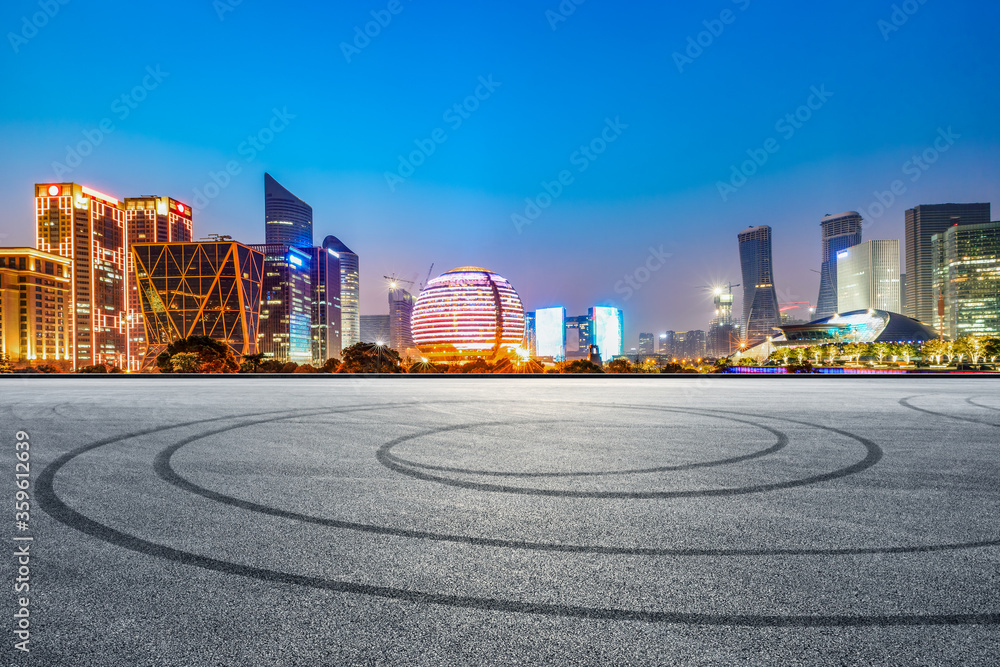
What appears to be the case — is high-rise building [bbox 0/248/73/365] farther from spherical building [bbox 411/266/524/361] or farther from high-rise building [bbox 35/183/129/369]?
spherical building [bbox 411/266/524/361]

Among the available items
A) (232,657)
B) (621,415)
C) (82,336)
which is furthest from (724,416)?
(82,336)

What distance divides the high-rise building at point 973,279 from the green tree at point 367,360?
19249 cm

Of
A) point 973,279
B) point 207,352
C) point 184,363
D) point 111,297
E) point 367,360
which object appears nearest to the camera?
point 184,363

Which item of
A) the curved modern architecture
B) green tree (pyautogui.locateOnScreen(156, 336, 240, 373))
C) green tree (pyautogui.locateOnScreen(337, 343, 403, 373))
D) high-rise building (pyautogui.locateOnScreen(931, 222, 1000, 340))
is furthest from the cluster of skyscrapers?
high-rise building (pyautogui.locateOnScreen(931, 222, 1000, 340))

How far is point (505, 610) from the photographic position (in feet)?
11.8

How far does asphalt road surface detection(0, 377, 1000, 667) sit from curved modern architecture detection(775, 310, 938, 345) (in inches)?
6414

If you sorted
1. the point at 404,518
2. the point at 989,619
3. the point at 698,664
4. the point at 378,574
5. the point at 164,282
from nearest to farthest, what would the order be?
the point at 698,664, the point at 989,619, the point at 378,574, the point at 404,518, the point at 164,282

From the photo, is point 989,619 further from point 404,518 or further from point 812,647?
point 404,518

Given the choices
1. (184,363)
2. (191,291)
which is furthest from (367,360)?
(191,291)

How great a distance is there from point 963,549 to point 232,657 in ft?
20.0

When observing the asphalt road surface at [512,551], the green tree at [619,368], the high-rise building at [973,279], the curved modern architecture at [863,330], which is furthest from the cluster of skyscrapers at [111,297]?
the high-rise building at [973,279]

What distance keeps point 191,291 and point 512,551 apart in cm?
14271

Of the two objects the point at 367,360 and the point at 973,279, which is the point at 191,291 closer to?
the point at 367,360

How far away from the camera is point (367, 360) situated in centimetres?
4638
